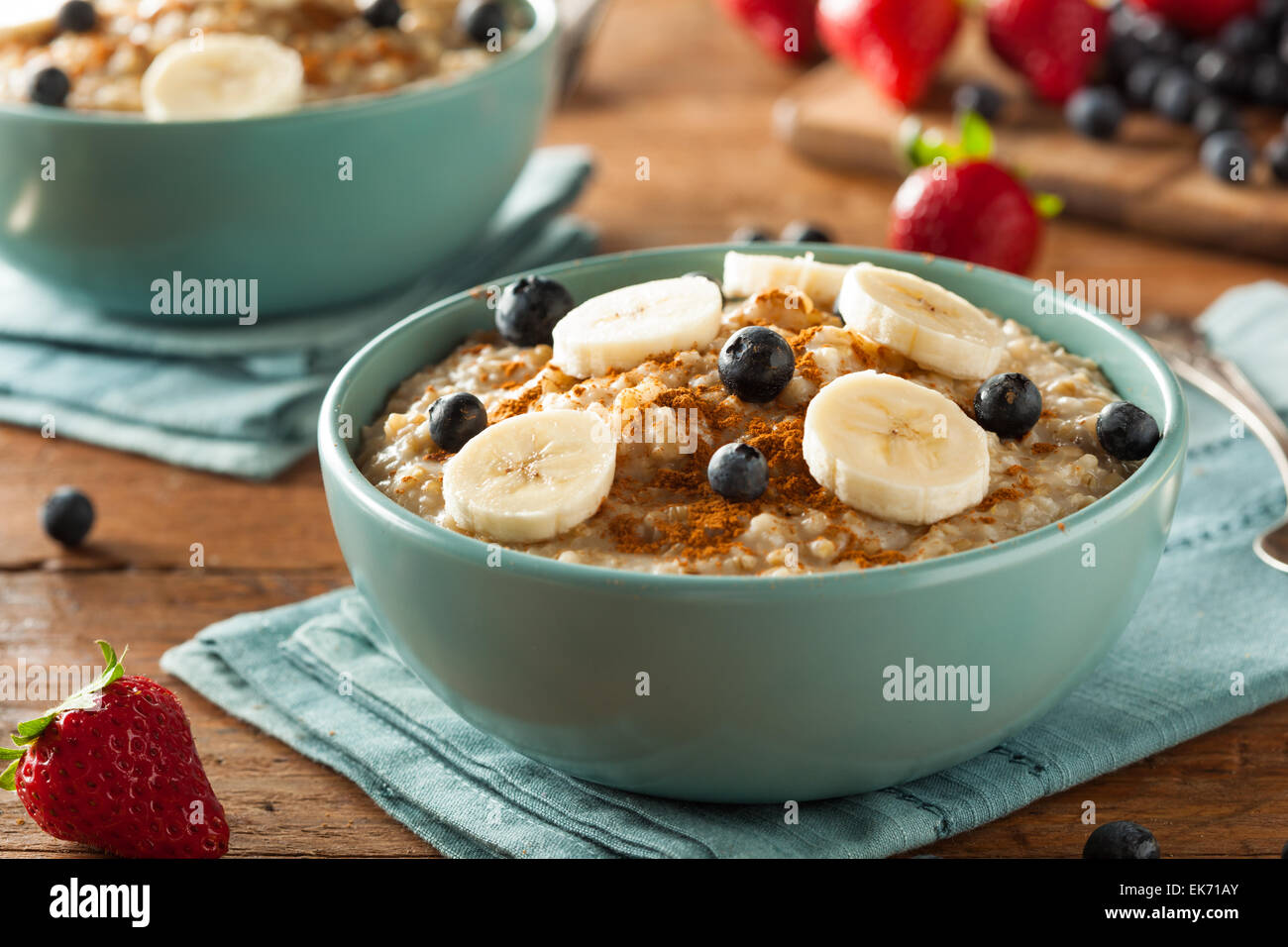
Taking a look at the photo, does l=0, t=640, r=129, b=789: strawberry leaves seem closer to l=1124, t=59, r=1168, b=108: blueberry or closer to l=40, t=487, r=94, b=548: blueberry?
l=40, t=487, r=94, b=548: blueberry

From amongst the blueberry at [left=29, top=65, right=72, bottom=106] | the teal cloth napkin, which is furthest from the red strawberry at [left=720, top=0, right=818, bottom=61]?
the blueberry at [left=29, top=65, right=72, bottom=106]

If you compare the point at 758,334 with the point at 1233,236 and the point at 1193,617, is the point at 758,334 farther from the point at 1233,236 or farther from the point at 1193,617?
the point at 1233,236

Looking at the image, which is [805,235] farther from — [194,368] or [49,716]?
[49,716]

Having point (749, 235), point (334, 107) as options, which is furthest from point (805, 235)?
point (334, 107)

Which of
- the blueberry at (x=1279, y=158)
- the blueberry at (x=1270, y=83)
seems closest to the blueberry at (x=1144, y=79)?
→ the blueberry at (x=1270, y=83)

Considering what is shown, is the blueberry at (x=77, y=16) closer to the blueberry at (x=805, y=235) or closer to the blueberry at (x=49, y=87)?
the blueberry at (x=49, y=87)
